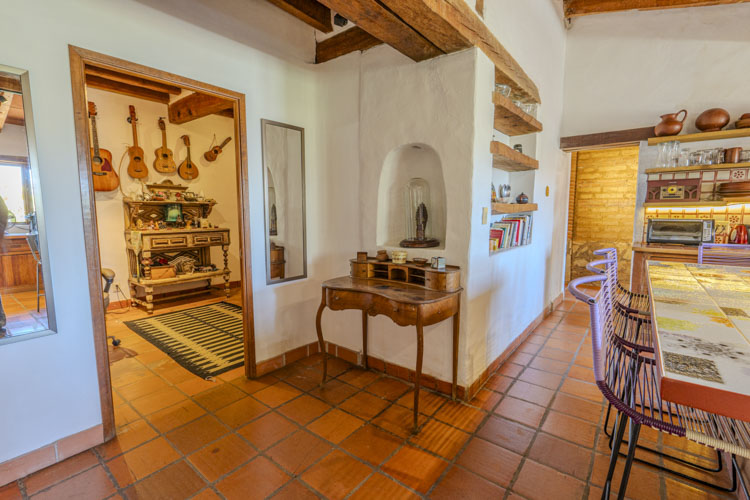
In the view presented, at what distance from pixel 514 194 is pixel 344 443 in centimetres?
281

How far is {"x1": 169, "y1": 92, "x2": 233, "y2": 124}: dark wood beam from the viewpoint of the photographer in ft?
12.0

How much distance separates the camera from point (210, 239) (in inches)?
188

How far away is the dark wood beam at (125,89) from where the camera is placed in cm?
389

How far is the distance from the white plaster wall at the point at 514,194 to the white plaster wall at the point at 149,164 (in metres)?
2.54

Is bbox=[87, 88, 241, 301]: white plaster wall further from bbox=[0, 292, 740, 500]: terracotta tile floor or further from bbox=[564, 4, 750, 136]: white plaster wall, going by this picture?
bbox=[564, 4, 750, 136]: white plaster wall

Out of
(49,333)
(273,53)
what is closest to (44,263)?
(49,333)

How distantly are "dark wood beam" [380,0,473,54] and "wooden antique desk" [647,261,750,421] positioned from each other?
1688 mm

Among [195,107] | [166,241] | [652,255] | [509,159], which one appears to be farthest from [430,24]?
[166,241]

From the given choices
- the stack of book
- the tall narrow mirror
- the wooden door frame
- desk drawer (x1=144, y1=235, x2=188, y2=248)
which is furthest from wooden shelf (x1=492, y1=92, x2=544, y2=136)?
desk drawer (x1=144, y1=235, x2=188, y2=248)

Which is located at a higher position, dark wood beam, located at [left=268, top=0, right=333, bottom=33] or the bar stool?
dark wood beam, located at [left=268, top=0, right=333, bottom=33]

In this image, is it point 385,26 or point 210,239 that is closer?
point 385,26

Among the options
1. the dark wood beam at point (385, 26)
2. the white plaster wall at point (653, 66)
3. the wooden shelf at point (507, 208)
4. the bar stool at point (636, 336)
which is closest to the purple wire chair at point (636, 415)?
the bar stool at point (636, 336)

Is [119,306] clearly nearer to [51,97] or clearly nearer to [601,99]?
[51,97]

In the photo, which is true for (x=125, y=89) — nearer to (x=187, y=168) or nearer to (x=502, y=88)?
(x=187, y=168)
